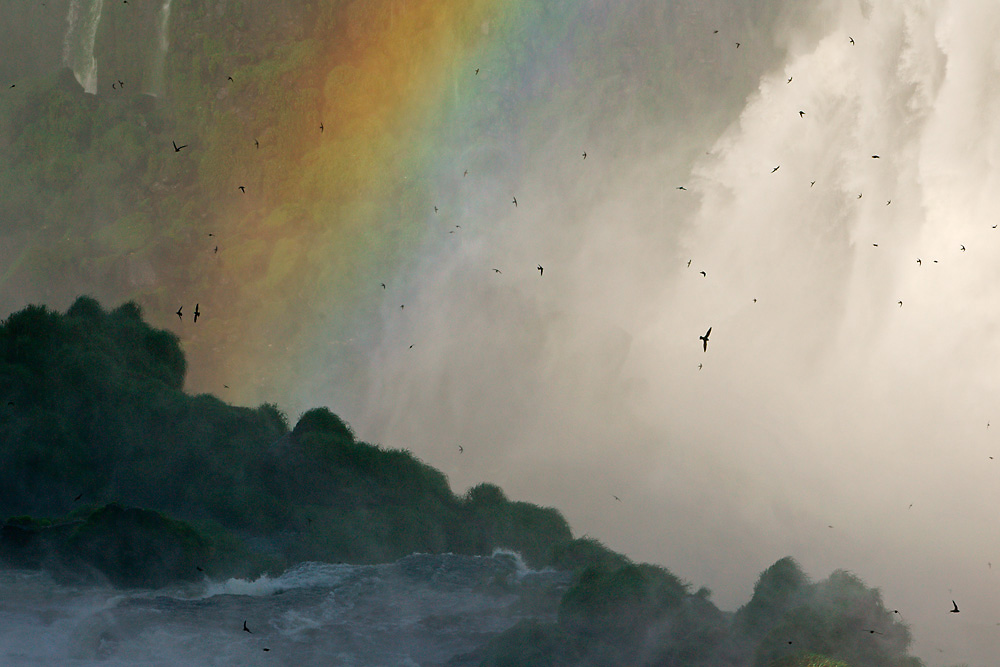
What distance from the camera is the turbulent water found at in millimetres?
20438

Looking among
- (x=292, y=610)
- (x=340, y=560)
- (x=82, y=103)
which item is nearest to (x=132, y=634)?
(x=292, y=610)

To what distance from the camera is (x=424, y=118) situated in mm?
69750

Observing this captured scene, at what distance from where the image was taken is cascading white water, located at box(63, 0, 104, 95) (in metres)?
70.4

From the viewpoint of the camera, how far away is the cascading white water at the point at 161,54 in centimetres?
6741

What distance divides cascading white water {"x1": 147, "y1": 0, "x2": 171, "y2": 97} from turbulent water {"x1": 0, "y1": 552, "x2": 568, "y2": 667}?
52662 millimetres

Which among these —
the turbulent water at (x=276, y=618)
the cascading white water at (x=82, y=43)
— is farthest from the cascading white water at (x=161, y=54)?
the turbulent water at (x=276, y=618)

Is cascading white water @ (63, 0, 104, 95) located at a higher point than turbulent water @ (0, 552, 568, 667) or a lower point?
higher

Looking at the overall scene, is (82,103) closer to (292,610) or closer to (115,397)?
(115,397)

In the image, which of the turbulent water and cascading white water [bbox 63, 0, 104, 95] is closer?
the turbulent water

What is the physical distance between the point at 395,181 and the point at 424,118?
550cm

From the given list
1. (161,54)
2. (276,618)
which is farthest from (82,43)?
(276,618)

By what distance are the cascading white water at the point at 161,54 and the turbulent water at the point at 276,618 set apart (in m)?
52.7

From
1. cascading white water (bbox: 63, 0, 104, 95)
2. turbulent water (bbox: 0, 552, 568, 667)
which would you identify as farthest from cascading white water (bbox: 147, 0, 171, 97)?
turbulent water (bbox: 0, 552, 568, 667)

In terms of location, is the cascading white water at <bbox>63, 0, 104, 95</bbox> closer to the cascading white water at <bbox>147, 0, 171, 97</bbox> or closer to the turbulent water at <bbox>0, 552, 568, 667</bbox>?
the cascading white water at <bbox>147, 0, 171, 97</bbox>
